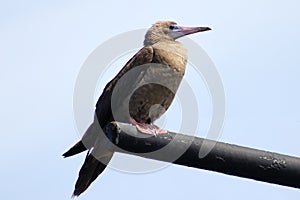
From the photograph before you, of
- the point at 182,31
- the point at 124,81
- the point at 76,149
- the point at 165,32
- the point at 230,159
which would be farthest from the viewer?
→ the point at 165,32

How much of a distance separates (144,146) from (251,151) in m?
0.45

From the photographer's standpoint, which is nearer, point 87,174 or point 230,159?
point 230,159

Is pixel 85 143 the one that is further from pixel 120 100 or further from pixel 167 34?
pixel 167 34

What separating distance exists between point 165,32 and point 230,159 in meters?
5.59

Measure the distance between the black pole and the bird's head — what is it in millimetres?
5214

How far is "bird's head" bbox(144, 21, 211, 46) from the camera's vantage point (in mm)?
8328

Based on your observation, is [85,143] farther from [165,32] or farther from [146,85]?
[165,32]

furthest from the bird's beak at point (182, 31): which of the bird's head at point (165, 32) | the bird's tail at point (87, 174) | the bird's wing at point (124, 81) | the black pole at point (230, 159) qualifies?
the black pole at point (230, 159)

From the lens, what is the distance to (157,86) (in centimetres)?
739

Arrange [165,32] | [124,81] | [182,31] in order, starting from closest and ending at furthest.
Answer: [124,81], [182,31], [165,32]

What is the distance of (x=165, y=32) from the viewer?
851cm

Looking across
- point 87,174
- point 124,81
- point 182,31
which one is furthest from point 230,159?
point 182,31

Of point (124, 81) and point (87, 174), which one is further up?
point (124, 81)

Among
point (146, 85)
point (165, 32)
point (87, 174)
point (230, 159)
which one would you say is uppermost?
point (230, 159)
